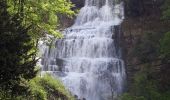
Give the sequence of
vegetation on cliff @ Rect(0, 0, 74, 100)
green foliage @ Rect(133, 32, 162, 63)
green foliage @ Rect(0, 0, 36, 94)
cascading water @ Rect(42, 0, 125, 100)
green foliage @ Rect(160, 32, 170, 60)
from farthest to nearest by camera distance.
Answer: green foliage @ Rect(133, 32, 162, 63)
cascading water @ Rect(42, 0, 125, 100)
green foliage @ Rect(160, 32, 170, 60)
vegetation on cliff @ Rect(0, 0, 74, 100)
green foliage @ Rect(0, 0, 36, 94)

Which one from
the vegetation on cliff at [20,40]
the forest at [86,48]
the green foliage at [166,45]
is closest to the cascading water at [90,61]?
the forest at [86,48]

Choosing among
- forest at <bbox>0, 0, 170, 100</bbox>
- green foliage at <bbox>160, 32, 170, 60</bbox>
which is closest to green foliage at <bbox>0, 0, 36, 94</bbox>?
forest at <bbox>0, 0, 170, 100</bbox>

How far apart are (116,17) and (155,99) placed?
66.2 ft

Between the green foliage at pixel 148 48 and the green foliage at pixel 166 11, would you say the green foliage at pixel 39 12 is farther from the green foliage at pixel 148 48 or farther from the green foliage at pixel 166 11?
the green foliage at pixel 148 48

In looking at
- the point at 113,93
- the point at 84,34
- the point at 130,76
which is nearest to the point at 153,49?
the point at 130,76

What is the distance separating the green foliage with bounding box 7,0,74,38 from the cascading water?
14799 millimetres

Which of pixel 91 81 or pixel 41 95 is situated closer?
pixel 41 95

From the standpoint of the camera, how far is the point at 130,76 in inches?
1393

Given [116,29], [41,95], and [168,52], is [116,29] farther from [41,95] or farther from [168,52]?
[41,95]

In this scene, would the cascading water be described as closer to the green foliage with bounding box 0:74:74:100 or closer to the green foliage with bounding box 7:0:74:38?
the green foliage with bounding box 0:74:74:100

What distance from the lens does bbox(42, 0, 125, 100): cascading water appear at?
34.6m

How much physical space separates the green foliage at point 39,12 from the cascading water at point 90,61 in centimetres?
1480

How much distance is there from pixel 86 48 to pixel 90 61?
2.51 meters

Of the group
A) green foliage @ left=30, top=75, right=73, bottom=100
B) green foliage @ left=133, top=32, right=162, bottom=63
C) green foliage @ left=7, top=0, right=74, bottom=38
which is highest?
green foliage @ left=7, top=0, right=74, bottom=38
